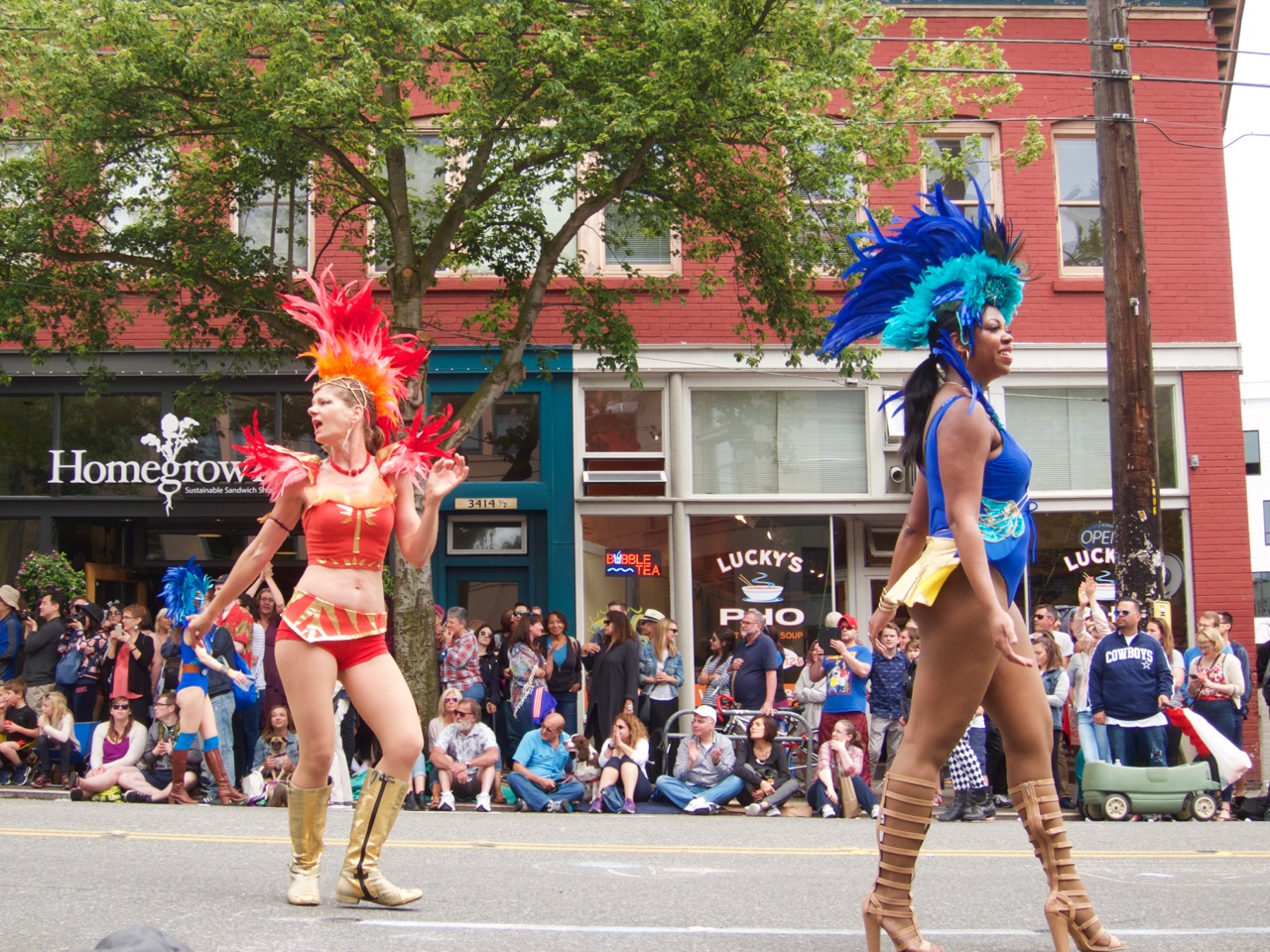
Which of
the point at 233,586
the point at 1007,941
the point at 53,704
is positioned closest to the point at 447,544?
the point at 53,704

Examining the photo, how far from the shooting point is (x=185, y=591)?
31.9 feet

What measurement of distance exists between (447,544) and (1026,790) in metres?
13.7

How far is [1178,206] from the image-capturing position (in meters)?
18.3

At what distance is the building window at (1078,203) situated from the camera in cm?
1847

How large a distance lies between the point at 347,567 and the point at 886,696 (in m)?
8.38

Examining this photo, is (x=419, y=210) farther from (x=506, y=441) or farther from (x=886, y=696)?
(x=886, y=696)

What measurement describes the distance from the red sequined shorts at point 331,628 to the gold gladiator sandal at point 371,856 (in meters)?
0.48

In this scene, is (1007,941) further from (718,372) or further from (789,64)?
(718,372)

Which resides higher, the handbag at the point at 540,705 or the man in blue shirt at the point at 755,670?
the man in blue shirt at the point at 755,670

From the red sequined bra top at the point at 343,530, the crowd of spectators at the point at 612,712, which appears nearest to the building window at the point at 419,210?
the crowd of spectators at the point at 612,712

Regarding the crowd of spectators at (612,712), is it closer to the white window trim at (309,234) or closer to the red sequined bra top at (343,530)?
the white window trim at (309,234)

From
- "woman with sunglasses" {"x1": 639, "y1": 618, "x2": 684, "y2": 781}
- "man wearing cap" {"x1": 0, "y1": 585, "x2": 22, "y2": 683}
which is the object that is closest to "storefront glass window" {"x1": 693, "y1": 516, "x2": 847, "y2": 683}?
"woman with sunglasses" {"x1": 639, "y1": 618, "x2": 684, "y2": 781}

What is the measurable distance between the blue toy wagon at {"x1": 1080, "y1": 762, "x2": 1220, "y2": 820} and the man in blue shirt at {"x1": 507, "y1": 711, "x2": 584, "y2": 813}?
438cm

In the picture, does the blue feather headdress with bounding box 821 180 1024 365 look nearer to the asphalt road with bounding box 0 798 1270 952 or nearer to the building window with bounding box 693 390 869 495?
the asphalt road with bounding box 0 798 1270 952
